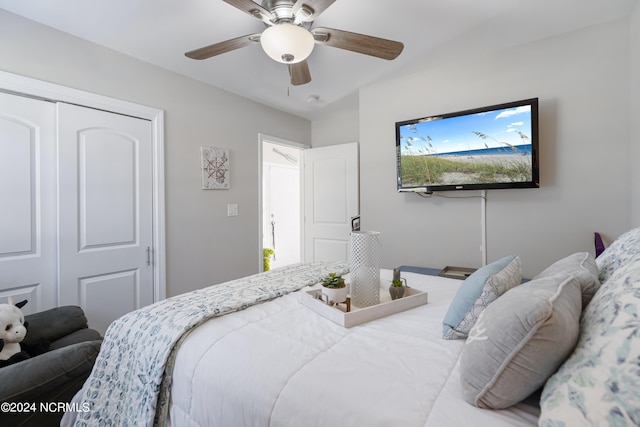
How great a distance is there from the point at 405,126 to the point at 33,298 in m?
3.18

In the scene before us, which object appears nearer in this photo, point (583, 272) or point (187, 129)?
point (583, 272)

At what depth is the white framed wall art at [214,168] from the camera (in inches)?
114

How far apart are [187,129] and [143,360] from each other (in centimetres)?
226

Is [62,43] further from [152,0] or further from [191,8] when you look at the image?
[191,8]

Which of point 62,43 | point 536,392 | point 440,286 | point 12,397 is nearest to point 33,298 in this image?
point 12,397

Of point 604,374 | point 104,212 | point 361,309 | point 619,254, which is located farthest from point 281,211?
point 604,374

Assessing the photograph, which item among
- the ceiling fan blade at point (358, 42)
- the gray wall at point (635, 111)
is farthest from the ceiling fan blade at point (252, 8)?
the gray wall at point (635, 111)

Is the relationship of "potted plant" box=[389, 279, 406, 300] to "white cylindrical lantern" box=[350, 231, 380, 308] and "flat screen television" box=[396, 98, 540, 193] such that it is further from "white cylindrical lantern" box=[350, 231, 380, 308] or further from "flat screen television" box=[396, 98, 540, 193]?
"flat screen television" box=[396, 98, 540, 193]

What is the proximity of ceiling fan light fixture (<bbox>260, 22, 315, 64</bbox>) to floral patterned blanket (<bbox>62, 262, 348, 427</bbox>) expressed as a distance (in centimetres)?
131

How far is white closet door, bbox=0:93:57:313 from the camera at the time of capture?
1.84m

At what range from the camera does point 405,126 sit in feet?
9.27

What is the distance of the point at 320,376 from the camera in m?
0.77

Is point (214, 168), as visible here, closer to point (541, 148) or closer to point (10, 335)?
point (10, 335)

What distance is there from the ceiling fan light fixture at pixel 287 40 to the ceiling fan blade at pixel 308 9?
102mm
